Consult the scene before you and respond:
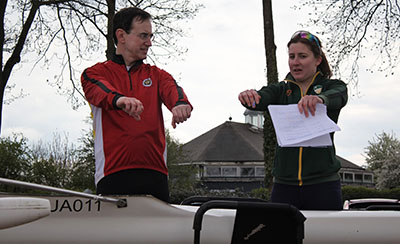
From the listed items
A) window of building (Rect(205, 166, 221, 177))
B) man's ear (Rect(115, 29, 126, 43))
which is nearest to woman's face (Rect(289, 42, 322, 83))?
man's ear (Rect(115, 29, 126, 43))

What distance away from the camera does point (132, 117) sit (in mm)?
2934

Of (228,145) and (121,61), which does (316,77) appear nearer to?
(121,61)

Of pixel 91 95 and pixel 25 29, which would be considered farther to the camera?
pixel 25 29

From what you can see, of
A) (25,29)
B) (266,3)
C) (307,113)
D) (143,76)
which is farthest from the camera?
(25,29)

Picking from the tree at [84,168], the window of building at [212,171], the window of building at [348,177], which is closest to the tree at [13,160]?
the tree at [84,168]

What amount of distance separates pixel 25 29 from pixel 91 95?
51.5 feet

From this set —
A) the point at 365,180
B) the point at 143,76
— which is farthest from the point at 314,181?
the point at 365,180

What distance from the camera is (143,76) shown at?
315 centimetres

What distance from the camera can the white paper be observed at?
9.37 feet

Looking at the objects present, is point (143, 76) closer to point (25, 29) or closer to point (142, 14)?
point (142, 14)

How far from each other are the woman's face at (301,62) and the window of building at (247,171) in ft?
168

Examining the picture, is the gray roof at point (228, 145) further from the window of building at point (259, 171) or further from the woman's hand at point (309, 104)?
the woman's hand at point (309, 104)

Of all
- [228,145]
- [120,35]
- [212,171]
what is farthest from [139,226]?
[228,145]

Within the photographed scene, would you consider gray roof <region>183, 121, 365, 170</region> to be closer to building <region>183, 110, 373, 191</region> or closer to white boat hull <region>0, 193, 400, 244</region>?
building <region>183, 110, 373, 191</region>
